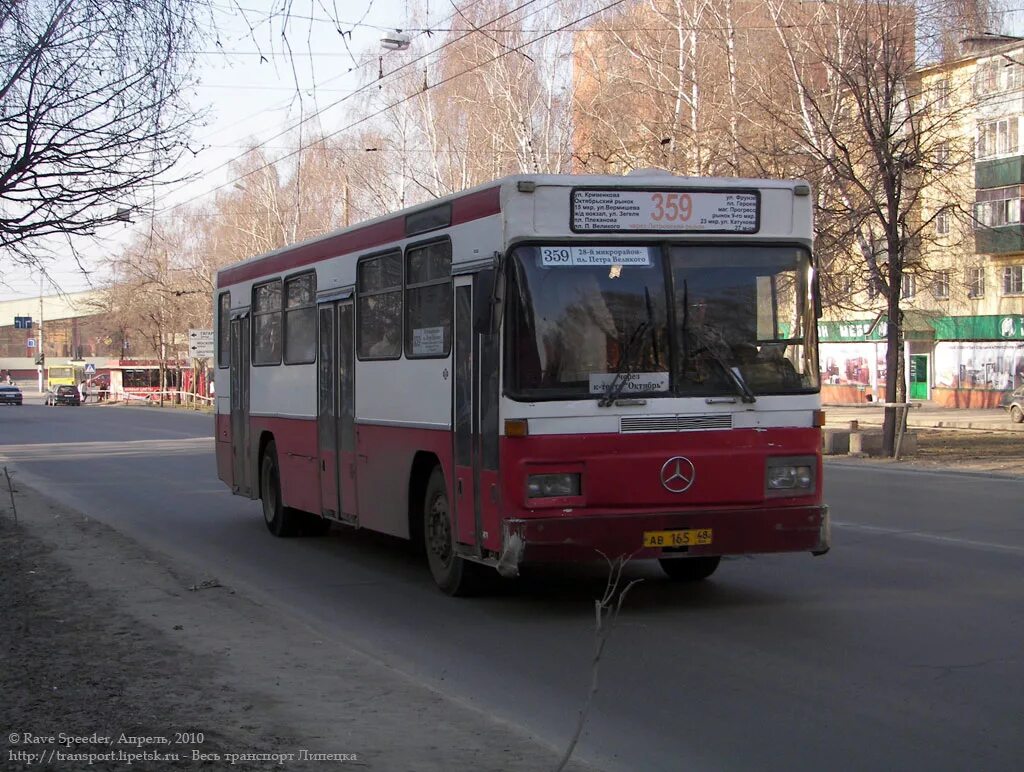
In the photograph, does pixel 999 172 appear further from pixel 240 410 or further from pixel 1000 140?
pixel 240 410

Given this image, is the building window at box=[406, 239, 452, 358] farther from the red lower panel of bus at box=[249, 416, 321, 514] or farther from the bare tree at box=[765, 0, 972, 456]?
the bare tree at box=[765, 0, 972, 456]

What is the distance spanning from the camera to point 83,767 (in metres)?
5.21

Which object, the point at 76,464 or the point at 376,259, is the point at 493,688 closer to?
the point at 376,259

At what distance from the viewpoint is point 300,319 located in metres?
13.9

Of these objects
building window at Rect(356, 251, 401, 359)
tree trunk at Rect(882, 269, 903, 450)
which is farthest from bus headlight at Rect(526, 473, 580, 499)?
tree trunk at Rect(882, 269, 903, 450)

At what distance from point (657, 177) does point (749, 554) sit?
2.85m

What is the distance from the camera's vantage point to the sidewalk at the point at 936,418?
3836cm

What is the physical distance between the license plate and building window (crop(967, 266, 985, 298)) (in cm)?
4206

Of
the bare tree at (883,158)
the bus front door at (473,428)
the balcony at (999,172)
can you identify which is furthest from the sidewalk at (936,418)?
the bus front door at (473,428)

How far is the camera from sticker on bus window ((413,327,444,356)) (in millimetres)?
10305

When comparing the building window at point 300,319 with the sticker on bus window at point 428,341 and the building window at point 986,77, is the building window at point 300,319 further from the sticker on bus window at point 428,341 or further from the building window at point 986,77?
the building window at point 986,77

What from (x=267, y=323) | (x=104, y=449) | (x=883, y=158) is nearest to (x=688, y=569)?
(x=267, y=323)

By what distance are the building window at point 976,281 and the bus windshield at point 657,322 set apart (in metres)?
41.4

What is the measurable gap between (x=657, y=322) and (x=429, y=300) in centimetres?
225
